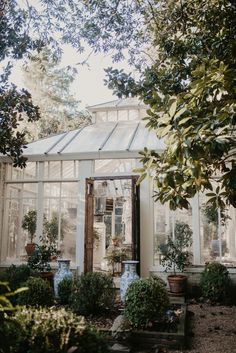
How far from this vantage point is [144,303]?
4.37 m

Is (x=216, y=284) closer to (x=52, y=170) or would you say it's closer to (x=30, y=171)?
(x=52, y=170)

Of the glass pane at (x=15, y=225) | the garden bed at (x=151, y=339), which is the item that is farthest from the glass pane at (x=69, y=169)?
the garden bed at (x=151, y=339)

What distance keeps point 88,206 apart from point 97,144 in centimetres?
173

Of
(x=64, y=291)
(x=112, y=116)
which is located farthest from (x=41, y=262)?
(x=112, y=116)

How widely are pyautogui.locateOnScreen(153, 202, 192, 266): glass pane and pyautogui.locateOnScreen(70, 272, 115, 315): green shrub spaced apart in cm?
259

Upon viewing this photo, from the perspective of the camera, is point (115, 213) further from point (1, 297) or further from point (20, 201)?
point (1, 297)

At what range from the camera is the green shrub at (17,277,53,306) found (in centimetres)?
499

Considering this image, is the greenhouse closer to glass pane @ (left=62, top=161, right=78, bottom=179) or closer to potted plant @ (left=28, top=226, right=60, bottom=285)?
glass pane @ (left=62, top=161, right=78, bottom=179)

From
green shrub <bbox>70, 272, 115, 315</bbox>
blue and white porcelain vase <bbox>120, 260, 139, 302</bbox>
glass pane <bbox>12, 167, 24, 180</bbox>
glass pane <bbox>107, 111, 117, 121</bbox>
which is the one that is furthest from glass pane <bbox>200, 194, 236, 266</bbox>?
glass pane <bbox>107, 111, 117, 121</bbox>

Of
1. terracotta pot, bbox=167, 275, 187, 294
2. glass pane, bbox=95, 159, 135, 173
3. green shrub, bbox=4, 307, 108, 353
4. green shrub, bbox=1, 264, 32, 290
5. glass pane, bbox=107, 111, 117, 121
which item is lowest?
terracotta pot, bbox=167, 275, 187, 294

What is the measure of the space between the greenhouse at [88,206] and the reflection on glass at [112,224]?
32 cm

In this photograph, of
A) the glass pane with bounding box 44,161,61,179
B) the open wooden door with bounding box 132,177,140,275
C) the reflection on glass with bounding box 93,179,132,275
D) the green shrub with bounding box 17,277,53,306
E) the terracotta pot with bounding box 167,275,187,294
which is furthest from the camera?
the reflection on glass with bounding box 93,179,132,275

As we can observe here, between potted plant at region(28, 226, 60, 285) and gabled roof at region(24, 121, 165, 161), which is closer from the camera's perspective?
potted plant at region(28, 226, 60, 285)

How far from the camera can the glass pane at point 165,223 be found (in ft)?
25.3
